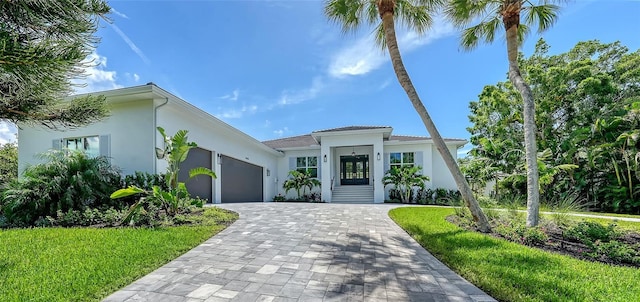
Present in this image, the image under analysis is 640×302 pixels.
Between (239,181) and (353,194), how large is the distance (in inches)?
285

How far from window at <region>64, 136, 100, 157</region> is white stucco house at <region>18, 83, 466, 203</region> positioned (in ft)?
0.12

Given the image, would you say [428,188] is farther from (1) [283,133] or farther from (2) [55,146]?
(2) [55,146]

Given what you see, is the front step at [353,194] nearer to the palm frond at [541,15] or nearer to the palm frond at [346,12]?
the palm frond at [346,12]

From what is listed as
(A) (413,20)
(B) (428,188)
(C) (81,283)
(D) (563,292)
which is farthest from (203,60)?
(B) (428,188)

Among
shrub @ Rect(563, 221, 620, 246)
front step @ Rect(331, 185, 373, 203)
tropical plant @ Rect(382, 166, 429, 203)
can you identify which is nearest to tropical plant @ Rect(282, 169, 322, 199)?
front step @ Rect(331, 185, 373, 203)

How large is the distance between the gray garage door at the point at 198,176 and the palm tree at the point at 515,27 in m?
10.2

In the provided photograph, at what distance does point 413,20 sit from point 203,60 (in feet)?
27.6

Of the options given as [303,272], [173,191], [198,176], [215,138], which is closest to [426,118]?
[303,272]

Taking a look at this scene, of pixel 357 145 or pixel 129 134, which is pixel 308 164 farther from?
pixel 129 134

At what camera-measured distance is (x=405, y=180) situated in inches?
651

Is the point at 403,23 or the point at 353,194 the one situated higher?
the point at 403,23

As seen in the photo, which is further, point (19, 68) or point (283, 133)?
point (283, 133)

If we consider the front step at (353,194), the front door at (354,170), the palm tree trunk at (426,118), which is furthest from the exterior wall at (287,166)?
the palm tree trunk at (426,118)

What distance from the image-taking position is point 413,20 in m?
8.66
